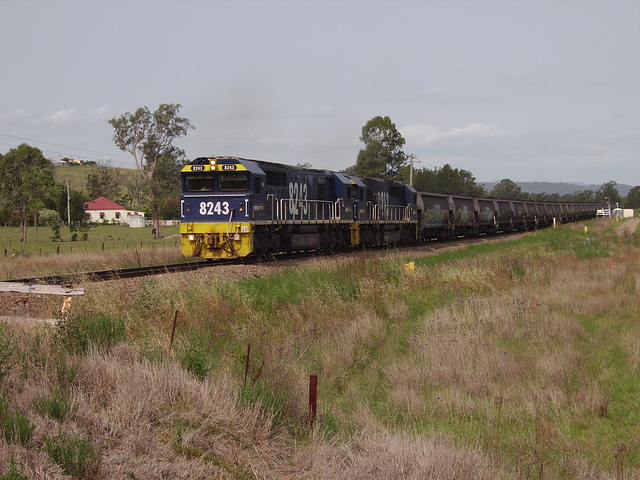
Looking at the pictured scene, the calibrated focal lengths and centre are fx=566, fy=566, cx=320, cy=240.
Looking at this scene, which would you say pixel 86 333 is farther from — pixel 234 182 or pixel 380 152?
pixel 380 152

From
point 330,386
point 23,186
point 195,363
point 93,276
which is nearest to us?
point 195,363

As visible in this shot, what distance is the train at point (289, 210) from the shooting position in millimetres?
18422

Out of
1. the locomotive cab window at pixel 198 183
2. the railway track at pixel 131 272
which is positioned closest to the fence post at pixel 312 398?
the railway track at pixel 131 272

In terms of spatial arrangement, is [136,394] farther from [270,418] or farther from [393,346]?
[393,346]

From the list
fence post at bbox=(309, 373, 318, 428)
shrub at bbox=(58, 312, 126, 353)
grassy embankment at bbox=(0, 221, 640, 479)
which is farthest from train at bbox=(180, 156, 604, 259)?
fence post at bbox=(309, 373, 318, 428)

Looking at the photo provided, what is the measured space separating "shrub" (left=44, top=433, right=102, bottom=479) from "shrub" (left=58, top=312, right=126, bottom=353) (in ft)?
8.15

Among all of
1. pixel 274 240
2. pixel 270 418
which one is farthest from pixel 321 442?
pixel 274 240

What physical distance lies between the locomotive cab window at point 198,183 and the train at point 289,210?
0.11 feet

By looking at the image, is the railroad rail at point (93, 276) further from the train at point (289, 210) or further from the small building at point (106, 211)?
the small building at point (106, 211)

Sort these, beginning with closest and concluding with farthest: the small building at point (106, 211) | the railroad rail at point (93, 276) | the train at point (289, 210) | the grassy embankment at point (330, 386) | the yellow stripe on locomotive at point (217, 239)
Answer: the grassy embankment at point (330, 386), the railroad rail at point (93, 276), the yellow stripe on locomotive at point (217, 239), the train at point (289, 210), the small building at point (106, 211)

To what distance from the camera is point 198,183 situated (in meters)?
19.4

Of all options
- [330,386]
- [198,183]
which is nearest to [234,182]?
[198,183]

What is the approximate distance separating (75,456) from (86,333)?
3.27 m

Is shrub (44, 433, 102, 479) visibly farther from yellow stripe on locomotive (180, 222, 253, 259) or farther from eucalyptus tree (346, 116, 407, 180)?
eucalyptus tree (346, 116, 407, 180)
